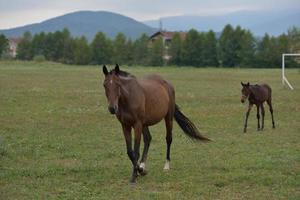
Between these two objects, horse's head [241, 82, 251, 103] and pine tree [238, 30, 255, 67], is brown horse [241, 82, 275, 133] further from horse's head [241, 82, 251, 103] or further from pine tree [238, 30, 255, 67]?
pine tree [238, 30, 255, 67]

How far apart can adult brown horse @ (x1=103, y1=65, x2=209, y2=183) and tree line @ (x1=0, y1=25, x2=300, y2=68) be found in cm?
6933

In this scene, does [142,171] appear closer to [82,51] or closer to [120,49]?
[120,49]

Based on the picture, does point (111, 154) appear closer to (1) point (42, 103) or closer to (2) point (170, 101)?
(2) point (170, 101)

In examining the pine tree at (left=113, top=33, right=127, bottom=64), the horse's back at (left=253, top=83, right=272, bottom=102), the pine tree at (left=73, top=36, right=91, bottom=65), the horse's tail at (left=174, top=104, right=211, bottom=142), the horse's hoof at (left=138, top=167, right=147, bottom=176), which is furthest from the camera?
the pine tree at (left=73, top=36, right=91, bottom=65)

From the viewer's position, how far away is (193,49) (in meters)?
80.1

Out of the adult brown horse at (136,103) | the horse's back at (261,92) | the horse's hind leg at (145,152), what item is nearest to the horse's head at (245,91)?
the horse's back at (261,92)

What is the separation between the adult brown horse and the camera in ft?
26.5

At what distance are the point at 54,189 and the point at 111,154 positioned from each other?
125 inches

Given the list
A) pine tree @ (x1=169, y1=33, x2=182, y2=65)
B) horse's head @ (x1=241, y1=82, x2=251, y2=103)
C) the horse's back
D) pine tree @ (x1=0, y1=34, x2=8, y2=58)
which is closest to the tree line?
pine tree @ (x1=169, y1=33, x2=182, y2=65)

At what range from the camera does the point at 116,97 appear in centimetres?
798

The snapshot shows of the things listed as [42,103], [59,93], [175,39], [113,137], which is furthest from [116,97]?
[175,39]

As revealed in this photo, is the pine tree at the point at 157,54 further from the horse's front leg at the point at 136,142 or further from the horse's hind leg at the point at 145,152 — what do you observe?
the horse's front leg at the point at 136,142

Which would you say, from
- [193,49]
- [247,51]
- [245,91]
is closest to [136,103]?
[245,91]

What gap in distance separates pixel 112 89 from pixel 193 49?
72.9 metres
